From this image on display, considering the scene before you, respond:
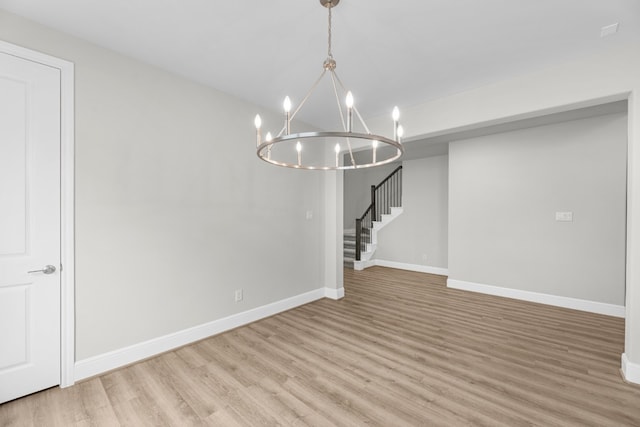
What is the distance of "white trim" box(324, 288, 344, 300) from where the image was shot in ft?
15.1

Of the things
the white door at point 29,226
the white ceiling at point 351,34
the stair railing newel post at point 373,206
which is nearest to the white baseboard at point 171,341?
the white door at point 29,226


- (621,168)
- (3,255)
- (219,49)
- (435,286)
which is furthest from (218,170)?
(621,168)

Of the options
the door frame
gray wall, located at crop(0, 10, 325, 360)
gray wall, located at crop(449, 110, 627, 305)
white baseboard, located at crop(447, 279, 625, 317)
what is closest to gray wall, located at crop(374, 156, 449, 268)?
gray wall, located at crop(449, 110, 627, 305)

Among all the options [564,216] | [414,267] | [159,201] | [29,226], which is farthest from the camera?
[414,267]

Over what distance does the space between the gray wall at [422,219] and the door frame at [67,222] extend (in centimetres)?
625

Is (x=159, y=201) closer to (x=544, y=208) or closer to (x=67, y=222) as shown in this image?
(x=67, y=222)

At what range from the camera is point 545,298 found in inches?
174

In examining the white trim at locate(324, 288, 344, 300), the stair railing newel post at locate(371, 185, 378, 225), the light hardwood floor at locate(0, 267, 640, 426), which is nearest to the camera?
the light hardwood floor at locate(0, 267, 640, 426)

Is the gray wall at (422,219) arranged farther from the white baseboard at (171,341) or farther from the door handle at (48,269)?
the door handle at (48,269)

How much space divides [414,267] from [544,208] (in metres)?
3.07

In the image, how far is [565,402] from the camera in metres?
2.08

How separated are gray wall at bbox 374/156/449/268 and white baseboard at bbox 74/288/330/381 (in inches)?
143

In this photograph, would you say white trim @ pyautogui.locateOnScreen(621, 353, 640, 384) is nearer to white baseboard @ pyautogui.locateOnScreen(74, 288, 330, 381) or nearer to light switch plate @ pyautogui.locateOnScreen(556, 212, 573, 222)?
light switch plate @ pyautogui.locateOnScreen(556, 212, 573, 222)

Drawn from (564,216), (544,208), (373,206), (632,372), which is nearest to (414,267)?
(373,206)
